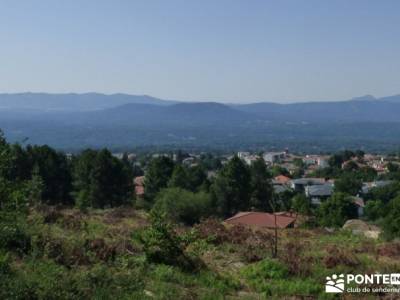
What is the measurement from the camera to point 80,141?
585ft

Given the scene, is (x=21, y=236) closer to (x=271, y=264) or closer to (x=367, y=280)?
(x=271, y=264)

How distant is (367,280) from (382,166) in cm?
7830

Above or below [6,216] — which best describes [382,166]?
below

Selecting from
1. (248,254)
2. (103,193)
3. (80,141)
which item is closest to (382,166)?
(103,193)

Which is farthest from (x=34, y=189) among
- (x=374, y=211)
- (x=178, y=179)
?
(x=374, y=211)

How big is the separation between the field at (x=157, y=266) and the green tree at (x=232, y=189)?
17.6 m

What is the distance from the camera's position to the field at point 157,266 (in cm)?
567

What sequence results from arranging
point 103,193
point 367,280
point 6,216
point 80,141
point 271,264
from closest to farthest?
point 6,216 → point 367,280 → point 271,264 → point 103,193 → point 80,141

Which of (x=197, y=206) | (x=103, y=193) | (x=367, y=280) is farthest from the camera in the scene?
(x=103, y=193)

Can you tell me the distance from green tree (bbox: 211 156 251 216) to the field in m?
17.6

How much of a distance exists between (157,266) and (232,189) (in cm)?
2056

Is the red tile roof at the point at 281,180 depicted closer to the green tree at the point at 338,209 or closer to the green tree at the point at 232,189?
the green tree at the point at 338,209

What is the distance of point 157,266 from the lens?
7059mm

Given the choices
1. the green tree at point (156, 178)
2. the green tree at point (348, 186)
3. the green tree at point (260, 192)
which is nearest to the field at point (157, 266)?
the green tree at point (260, 192)
